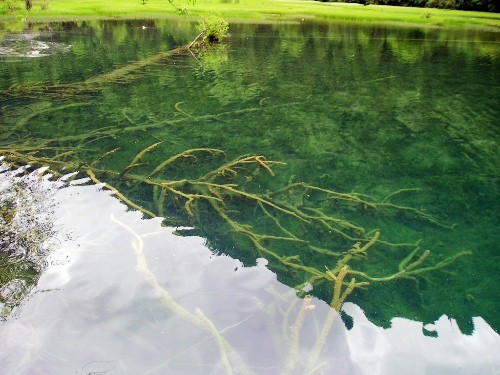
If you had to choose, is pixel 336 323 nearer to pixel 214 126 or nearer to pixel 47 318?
pixel 47 318

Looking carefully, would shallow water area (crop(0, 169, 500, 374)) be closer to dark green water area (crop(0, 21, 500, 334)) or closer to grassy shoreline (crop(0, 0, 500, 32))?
dark green water area (crop(0, 21, 500, 334))

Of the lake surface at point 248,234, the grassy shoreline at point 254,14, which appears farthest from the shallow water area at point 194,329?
the grassy shoreline at point 254,14

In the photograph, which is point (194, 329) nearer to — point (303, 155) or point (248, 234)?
point (248, 234)

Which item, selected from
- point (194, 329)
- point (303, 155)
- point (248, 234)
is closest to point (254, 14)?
point (303, 155)

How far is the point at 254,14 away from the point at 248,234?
51209 mm

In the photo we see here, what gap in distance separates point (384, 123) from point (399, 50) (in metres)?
19.1

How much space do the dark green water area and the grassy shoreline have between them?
2615 centimetres

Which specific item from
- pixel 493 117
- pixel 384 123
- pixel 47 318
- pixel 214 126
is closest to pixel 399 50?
pixel 493 117

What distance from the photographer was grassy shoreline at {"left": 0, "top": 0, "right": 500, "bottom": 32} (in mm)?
47531

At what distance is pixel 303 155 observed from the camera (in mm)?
11453

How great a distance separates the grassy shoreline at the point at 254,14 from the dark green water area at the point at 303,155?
26152 millimetres

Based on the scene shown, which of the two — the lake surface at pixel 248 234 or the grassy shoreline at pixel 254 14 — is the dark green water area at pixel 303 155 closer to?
the lake surface at pixel 248 234

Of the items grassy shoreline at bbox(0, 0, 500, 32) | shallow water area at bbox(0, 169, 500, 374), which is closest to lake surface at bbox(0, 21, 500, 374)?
shallow water area at bbox(0, 169, 500, 374)

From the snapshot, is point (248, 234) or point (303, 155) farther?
point (303, 155)
